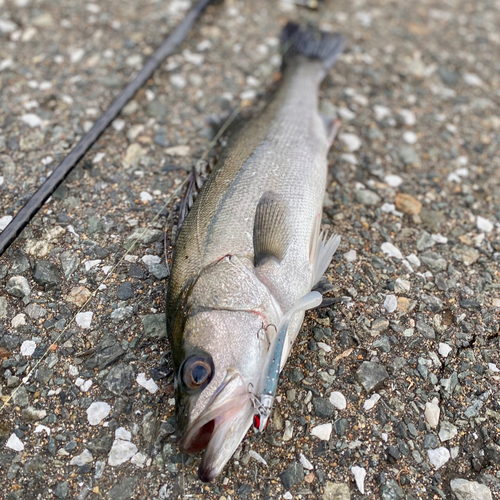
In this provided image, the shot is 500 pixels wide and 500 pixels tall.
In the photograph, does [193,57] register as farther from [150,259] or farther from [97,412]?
[97,412]

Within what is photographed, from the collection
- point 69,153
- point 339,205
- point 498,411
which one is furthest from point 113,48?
point 498,411

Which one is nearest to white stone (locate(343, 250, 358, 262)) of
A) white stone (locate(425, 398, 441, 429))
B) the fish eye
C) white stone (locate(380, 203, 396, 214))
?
white stone (locate(380, 203, 396, 214))

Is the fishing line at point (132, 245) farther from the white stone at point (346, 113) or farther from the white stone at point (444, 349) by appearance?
the white stone at point (444, 349)

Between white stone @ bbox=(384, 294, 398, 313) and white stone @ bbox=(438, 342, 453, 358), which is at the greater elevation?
white stone @ bbox=(384, 294, 398, 313)

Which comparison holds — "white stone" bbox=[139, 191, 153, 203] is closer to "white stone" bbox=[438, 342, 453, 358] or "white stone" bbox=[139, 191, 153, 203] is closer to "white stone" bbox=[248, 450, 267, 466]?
"white stone" bbox=[248, 450, 267, 466]

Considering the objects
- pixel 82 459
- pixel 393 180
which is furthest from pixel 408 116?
pixel 82 459

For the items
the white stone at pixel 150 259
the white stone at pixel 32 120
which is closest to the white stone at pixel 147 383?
the white stone at pixel 150 259
